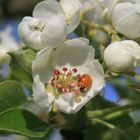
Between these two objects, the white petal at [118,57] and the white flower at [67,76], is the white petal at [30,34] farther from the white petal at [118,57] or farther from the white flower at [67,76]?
the white petal at [118,57]

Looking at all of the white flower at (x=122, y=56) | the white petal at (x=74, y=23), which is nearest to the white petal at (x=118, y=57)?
the white flower at (x=122, y=56)

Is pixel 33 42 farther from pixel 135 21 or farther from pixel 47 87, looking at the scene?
pixel 135 21

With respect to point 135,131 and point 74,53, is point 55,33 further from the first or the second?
point 135,131

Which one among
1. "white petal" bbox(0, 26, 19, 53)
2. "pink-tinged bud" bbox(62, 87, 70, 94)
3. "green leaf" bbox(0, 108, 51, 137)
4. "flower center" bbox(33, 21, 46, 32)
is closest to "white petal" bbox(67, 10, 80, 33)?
"flower center" bbox(33, 21, 46, 32)

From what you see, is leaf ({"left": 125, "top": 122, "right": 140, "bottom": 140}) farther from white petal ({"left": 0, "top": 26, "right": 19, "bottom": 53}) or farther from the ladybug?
white petal ({"left": 0, "top": 26, "right": 19, "bottom": 53})

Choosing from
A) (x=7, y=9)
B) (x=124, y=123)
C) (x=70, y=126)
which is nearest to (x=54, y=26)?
(x=70, y=126)

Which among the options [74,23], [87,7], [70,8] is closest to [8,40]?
[87,7]
